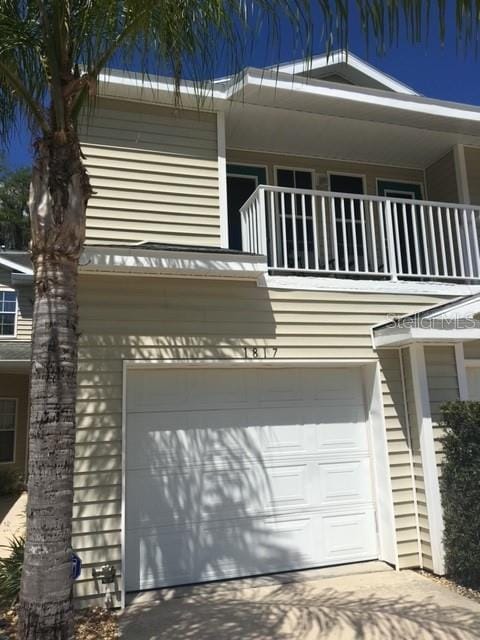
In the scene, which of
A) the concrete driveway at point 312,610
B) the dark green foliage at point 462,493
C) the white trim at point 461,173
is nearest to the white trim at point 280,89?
the white trim at point 461,173

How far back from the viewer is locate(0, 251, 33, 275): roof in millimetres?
6617

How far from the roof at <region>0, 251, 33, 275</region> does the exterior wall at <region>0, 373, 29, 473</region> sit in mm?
8686

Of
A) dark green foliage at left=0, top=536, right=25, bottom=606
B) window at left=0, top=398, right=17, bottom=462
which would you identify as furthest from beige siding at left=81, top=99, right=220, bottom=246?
window at left=0, top=398, right=17, bottom=462

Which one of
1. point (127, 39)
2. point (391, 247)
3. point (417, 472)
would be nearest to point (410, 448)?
point (417, 472)

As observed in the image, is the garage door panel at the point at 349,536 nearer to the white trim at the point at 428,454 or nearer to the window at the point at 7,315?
the white trim at the point at 428,454

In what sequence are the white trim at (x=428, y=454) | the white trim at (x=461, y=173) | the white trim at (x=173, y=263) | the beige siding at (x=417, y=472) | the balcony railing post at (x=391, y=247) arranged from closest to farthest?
the white trim at (x=173, y=263) → the white trim at (x=428, y=454) → the beige siding at (x=417, y=472) → the balcony railing post at (x=391, y=247) → the white trim at (x=461, y=173)

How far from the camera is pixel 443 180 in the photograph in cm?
863

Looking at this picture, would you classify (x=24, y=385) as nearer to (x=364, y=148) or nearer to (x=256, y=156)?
(x=256, y=156)

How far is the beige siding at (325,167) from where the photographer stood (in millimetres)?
8216

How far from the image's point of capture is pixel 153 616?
16.0 ft

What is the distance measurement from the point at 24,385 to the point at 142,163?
34.1 feet

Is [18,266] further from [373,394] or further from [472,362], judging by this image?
[472,362]

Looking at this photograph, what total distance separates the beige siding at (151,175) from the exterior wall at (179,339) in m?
1.03

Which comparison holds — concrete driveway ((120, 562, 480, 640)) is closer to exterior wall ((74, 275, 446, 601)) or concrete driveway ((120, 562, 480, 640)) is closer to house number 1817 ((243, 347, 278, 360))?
exterior wall ((74, 275, 446, 601))
